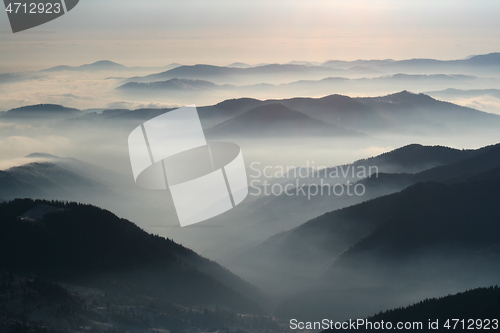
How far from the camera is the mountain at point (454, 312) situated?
99.3 m

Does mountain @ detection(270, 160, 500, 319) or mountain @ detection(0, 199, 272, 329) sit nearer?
mountain @ detection(0, 199, 272, 329)

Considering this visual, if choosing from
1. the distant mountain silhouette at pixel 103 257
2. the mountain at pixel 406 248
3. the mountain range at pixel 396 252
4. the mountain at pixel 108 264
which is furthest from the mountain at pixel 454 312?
the distant mountain silhouette at pixel 103 257

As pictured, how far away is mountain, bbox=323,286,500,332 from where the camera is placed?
326 ft

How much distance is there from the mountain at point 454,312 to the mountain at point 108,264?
39325 mm

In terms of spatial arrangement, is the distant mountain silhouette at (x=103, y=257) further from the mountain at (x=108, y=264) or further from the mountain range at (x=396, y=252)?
the mountain range at (x=396, y=252)

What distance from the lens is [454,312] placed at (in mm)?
104500

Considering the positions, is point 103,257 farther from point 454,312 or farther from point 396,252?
point 396,252

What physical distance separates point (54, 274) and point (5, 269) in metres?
17.8

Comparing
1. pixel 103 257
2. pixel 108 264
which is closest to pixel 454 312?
pixel 108 264

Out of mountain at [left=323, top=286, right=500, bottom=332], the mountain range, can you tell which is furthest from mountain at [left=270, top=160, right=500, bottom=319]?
mountain at [left=323, top=286, right=500, bottom=332]

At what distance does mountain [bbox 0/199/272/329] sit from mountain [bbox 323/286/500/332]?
1548 inches

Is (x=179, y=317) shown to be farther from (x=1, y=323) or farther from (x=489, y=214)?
(x=489, y=214)

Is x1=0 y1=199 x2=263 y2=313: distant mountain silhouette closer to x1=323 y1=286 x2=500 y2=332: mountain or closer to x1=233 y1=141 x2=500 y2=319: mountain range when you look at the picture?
x1=233 y1=141 x2=500 y2=319: mountain range

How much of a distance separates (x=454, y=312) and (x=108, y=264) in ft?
246
